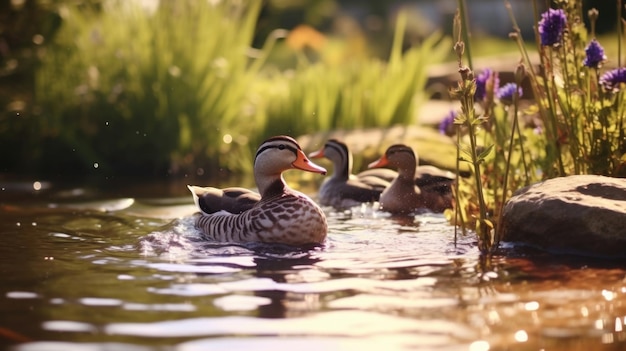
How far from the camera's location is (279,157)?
23.6ft

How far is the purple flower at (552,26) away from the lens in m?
6.43

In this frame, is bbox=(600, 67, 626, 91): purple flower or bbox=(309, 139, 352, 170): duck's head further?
bbox=(309, 139, 352, 170): duck's head

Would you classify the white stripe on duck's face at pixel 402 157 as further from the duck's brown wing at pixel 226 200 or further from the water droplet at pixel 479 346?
the water droplet at pixel 479 346

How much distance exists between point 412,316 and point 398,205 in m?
3.74

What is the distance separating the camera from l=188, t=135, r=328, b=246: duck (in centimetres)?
673

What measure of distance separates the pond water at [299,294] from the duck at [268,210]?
13 cm

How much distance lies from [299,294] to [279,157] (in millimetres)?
2229

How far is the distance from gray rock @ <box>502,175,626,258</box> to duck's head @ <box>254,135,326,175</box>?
145 centimetres

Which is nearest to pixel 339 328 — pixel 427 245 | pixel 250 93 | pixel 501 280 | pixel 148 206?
pixel 501 280

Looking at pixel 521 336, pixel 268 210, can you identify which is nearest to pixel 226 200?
pixel 268 210

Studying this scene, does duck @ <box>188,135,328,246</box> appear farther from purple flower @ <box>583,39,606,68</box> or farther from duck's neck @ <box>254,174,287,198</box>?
purple flower @ <box>583,39,606,68</box>

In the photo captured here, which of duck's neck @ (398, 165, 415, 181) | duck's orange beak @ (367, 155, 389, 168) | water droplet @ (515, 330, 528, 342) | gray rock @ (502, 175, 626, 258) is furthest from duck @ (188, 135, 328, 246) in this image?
water droplet @ (515, 330, 528, 342)

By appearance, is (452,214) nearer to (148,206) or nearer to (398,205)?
(398,205)

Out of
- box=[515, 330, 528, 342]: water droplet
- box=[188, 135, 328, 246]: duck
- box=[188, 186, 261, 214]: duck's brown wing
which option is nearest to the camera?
box=[515, 330, 528, 342]: water droplet
